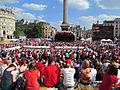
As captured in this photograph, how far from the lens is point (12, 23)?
188375 mm

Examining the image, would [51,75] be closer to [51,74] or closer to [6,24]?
[51,74]

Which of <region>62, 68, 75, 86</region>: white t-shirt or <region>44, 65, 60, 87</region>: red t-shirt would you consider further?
<region>62, 68, 75, 86</region>: white t-shirt

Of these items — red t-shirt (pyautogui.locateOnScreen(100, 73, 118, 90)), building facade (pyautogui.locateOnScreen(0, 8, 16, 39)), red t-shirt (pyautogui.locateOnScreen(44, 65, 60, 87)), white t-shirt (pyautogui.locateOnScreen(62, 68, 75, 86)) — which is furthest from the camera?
building facade (pyautogui.locateOnScreen(0, 8, 16, 39))

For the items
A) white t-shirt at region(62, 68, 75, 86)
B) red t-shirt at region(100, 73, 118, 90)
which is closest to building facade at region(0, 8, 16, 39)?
white t-shirt at region(62, 68, 75, 86)

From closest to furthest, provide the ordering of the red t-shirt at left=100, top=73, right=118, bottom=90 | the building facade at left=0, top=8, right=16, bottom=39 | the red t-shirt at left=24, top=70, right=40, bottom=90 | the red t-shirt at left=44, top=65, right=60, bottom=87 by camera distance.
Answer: the red t-shirt at left=100, top=73, right=118, bottom=90, the red t-shirt at left=24, top=70, right=40, bottom=90, the red t-shirt at left=44, top=65, right=60, bottom=87, the building facade at left=0, top=8, right=16, bottom=39

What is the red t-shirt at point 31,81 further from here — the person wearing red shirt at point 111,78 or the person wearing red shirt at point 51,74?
the person wearing red shirt at point 111,78

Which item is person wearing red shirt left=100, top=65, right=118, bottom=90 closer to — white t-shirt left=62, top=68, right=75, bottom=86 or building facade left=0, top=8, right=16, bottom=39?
white t-shirt left=62, top=68, right=75, bottom=86

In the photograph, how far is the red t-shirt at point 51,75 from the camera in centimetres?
1150

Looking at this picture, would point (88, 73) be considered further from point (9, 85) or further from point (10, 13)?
point (10, 13)

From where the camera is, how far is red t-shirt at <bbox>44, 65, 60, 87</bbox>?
11.5 m

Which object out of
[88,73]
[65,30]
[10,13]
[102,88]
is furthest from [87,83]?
[10,13]

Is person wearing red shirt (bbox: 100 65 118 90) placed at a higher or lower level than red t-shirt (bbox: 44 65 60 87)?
higher

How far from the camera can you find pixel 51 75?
11.5 m

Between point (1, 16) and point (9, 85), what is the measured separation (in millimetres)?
164985
